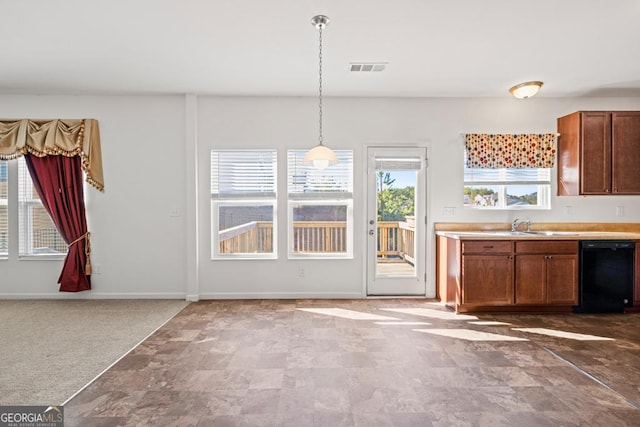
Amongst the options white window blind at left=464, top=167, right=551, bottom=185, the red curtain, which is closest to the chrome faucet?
white window blind at left=464, top=167, right=551, bottom=185

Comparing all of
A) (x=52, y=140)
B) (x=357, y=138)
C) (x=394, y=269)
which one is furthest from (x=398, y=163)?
(x=52, y=140)

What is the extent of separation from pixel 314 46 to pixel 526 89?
8.29 ft

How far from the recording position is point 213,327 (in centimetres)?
366

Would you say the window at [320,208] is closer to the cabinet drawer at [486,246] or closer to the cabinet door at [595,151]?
the cabinet drawer at [486,246]

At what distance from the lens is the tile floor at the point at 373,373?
2.14 meters

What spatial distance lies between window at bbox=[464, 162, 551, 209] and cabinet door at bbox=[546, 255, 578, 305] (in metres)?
0.90

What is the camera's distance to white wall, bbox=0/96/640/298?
4.73 metres

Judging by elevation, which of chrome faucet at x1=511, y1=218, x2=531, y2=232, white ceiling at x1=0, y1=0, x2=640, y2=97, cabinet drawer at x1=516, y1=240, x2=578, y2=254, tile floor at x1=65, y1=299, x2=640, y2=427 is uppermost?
white ceiling at x1=0, y1=0, x2=640, y2=97

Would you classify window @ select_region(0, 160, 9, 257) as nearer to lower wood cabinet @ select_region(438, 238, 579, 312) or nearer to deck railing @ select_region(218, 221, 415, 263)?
deck railing @ select_region(218, 221, 415, 263)

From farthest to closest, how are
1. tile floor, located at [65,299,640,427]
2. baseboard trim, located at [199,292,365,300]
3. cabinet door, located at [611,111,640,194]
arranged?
baseboard trim, located at [199,292,365,300] → cabinet door, located at [611,111,640,194] → tile floor, located at [65,299,640,427]

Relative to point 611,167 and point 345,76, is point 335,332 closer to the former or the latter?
point 345,76

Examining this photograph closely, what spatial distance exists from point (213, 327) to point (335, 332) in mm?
1204

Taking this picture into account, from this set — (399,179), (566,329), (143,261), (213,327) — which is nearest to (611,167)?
(566,329)

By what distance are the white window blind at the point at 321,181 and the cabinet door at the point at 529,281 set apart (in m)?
2.13
